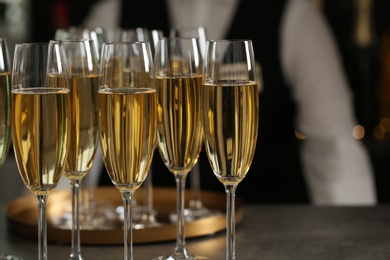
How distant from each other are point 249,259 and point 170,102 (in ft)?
0.89

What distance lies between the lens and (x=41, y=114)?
48.4 inches

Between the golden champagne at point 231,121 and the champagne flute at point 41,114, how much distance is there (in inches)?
7.8

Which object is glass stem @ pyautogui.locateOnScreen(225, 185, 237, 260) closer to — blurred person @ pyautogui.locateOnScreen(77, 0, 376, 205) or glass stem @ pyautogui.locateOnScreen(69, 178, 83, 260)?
glass stem @ pyautogui.locateOnScreen(69, 178, 83, 260)

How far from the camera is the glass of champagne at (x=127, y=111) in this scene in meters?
1.26

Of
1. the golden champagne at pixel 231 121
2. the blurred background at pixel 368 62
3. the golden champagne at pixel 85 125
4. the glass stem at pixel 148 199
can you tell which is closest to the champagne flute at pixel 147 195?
the glass stem at pixel 148 199

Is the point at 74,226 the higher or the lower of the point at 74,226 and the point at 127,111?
the lower

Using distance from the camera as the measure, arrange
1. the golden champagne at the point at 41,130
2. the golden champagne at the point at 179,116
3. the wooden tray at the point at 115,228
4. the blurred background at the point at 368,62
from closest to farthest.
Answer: the golden champagne at the point at 41,130, the golden champagne at the point at 179,116, the wooden tray at the point at 115,228, the blurred background at the point at 368,62

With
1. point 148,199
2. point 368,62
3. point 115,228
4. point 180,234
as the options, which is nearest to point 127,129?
point 180,234

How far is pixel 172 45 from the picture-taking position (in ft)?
4.70

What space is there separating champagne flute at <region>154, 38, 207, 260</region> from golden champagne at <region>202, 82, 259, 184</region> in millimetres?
71

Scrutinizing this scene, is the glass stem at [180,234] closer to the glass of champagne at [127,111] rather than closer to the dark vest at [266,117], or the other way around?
the glass of champagne at [127,111]

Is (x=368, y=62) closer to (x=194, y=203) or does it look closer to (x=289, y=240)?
(x=194, y=203)

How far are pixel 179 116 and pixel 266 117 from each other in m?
1.98

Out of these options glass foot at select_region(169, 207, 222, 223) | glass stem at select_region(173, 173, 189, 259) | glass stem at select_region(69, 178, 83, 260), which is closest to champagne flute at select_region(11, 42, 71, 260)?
glass stem at select_region(69, 178, 83, 260)
